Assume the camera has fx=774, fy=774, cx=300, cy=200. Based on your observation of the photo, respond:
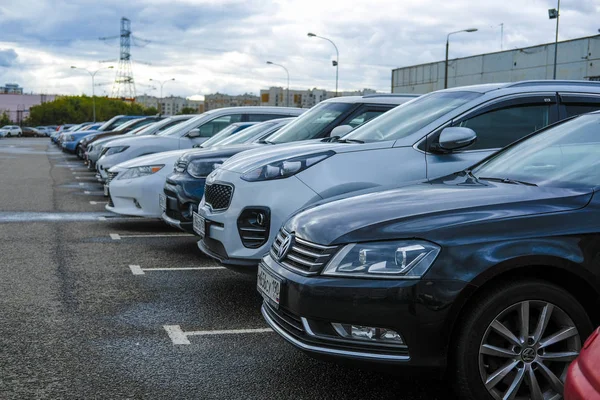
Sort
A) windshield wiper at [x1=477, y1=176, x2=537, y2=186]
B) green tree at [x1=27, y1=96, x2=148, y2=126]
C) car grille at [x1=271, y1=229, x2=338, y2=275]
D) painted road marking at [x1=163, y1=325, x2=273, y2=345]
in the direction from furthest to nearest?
green tree at [x1=27, y1=96, x2=148, y2=126]
painted road marking at [x1=163, y1=325, x2=273, y2=345]
windshield wiper at [x1=477, y1=176, x2=537, y2=186]
car grille at [x1=271, y1=229, x2=338, y2=275]

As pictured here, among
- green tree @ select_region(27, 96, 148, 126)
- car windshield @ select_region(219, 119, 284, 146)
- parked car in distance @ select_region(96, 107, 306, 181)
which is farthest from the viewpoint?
green tree @ select_region(27, 96, 148, 126)

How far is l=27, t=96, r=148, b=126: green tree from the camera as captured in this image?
149 metres

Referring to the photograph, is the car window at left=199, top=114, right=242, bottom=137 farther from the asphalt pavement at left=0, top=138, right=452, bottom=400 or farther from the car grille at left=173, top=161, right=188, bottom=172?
the car grille at left=173, top=161, right=188, bottom=172

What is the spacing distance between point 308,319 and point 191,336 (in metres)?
1.72

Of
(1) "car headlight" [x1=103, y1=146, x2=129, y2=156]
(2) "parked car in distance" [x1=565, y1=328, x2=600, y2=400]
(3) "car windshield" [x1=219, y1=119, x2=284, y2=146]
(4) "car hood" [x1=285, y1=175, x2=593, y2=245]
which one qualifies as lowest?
(2) "parked car in distance" [x1=565, y1=328, x2=600, y2=400]

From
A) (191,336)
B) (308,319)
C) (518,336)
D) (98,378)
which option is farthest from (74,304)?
(518,336)

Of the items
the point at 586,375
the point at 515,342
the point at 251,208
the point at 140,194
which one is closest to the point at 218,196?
the point at 251,208

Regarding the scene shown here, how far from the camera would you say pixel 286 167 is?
595 centimetres

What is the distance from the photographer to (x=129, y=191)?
9.98 metres

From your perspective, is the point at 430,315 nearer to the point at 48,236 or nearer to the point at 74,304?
the point at 74,304

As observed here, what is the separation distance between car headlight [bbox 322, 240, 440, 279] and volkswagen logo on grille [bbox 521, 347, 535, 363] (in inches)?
24.3

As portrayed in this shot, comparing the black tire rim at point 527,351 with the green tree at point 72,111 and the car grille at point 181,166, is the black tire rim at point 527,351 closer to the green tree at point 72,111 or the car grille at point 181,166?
Result: the car grille at point 181,166

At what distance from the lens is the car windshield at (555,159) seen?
13.2ft

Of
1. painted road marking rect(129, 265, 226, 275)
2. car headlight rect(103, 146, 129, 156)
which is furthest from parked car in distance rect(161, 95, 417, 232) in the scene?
car headlight rect(103, 146, 129, 156)
